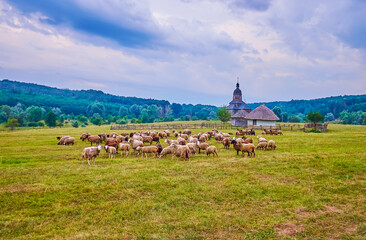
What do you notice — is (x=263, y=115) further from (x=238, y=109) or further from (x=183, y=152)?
(x=183, y=152)

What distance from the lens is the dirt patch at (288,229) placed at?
21.7ft

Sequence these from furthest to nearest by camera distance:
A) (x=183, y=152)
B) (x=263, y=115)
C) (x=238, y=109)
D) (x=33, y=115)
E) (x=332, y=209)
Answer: (x=33, y=115) < (x=238, y=109) < (x=263, y=115) < (x=183, y=152) < (x=332, y=209)

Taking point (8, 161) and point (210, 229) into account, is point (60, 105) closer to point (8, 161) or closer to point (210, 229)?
point (8, 161)

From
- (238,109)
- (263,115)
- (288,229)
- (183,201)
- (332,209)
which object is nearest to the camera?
(288,229)

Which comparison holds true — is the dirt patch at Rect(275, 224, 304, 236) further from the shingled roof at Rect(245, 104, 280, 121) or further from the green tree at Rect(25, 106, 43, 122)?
the green tree at Rect(25, 106, 43, 122)

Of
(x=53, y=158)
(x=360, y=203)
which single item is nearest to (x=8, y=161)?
(x=53, y=158)

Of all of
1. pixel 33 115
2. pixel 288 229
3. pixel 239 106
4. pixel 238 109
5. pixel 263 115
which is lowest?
pixel 288 229

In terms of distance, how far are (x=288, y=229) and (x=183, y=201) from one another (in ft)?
12.5

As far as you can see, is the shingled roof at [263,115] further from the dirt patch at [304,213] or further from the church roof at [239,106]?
the dirt patch at [304,213]

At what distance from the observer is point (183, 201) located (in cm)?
853

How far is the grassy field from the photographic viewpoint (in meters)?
6.66

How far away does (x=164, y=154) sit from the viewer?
16188 millimetres

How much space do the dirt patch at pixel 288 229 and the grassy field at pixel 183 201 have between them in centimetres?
3

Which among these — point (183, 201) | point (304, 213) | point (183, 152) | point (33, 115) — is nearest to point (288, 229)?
point (304, 213)
